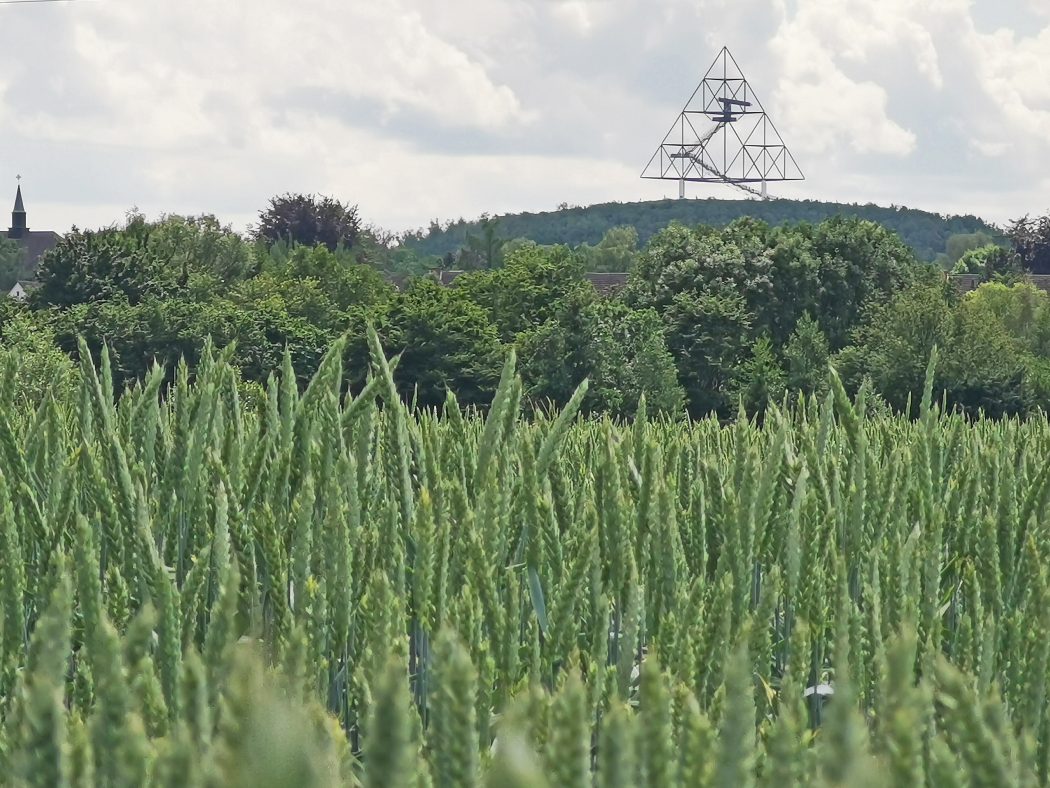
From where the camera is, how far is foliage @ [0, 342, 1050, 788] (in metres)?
0.59

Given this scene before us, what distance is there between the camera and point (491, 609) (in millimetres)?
1311

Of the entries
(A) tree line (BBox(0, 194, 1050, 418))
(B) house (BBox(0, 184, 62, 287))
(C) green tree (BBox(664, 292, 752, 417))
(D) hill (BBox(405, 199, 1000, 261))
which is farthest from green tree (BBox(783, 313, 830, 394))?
(D) hill (BBox(405, 199, 1000, 261))

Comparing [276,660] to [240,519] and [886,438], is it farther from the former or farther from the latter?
[886,438]

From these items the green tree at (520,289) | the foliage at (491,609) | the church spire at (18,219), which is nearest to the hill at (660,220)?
the church spire at (18,219)

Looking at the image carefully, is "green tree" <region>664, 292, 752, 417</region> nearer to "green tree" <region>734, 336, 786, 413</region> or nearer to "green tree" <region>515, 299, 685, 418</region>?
"green tree" <region>734, 336, 786, 413</region>

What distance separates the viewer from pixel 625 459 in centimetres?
210

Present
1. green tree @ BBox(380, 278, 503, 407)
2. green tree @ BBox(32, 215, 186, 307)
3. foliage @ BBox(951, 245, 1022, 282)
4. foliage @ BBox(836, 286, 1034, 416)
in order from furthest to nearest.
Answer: foliage @ BBox(951, 245, 1022, 282), green tree @ BBox(32, 215, 186, 307), green tree @ BBox(380, 278, 503, 407), foliage @ BBox(836, 286, 1034, 416)

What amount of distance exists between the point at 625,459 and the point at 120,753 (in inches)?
60.3

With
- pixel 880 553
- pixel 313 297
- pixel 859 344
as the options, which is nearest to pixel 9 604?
pixel 880 553

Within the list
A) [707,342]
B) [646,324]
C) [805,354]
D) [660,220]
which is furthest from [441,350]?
[660,220]

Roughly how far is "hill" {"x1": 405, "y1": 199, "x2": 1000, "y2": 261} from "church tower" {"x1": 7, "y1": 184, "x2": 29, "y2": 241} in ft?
147

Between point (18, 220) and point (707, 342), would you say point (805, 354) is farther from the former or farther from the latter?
point (18, 220)

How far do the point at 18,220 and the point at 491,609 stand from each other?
124276 mm

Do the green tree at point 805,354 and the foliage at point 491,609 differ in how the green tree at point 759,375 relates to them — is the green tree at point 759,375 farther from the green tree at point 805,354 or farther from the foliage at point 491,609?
the foliage at point 491,609
